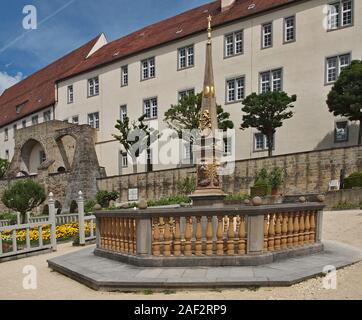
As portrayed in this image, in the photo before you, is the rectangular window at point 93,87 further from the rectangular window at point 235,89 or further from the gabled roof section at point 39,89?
the rectangular window at point 235,89

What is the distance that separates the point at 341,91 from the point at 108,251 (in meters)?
19.7

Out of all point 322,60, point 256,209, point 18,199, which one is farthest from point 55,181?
point 256,209

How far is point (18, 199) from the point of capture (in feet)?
67.9

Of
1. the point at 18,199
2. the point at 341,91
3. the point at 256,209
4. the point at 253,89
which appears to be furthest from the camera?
the point at 253,89

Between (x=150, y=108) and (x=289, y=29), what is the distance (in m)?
16.1

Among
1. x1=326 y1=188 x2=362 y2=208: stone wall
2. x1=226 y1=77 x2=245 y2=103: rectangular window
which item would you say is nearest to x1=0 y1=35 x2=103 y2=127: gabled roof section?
x1=226 y1=77 x2=245 y2=103: rectangular window

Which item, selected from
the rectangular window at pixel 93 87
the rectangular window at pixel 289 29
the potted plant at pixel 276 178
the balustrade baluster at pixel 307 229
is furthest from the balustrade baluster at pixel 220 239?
the rectangular window at pixel 93 87

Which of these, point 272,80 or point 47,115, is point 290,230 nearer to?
point 272,80

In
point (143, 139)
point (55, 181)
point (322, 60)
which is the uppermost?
point (322, 60)

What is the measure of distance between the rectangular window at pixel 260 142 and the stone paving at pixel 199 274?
23.1 meters

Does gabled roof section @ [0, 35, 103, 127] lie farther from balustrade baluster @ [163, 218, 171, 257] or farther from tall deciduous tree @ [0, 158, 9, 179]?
balustrade baluster @ [163, 218, 171, 257]

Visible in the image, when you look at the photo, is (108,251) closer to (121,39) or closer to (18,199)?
(18,199)

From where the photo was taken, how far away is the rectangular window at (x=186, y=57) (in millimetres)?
35656
